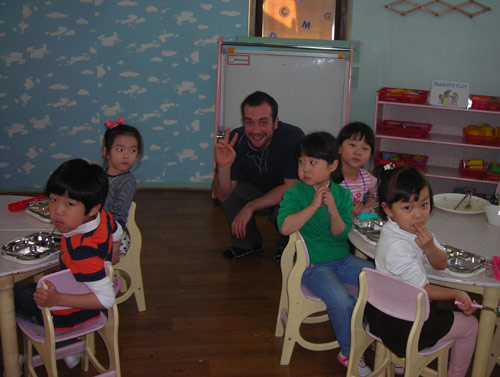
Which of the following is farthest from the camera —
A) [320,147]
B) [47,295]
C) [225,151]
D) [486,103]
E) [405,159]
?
[405,159]

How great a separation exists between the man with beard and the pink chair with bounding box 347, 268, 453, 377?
3.82ft

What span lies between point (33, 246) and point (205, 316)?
1.03m

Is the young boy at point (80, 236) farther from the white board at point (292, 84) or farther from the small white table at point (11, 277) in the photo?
the white board at point (292, 84)

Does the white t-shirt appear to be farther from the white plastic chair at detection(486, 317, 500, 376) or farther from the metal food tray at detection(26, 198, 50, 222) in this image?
the metal food tray at detection(26, 198, 50, 222)

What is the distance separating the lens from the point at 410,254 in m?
1.68

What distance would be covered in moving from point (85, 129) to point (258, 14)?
1.89 meters

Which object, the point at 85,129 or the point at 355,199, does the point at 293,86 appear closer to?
the point at 85,129

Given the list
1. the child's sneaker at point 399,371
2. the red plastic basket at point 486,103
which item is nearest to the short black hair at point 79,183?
the child's sneaker at point 399,371

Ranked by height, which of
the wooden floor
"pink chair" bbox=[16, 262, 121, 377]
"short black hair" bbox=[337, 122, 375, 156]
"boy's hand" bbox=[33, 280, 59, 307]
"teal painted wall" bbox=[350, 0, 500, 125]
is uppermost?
"teal painted wall" bbox=[350, 0, 500, 125]

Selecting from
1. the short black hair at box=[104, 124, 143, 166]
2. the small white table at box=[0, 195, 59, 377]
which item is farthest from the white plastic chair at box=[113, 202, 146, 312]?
the small white table at box=[0, 195, 59, 377]

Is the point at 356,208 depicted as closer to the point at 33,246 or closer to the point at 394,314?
the point at 394,314

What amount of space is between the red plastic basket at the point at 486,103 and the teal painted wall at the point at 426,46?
416 millimetres

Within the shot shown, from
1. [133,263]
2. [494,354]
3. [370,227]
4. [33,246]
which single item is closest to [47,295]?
[33,246]

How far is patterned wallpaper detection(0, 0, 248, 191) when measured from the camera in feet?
14.7
